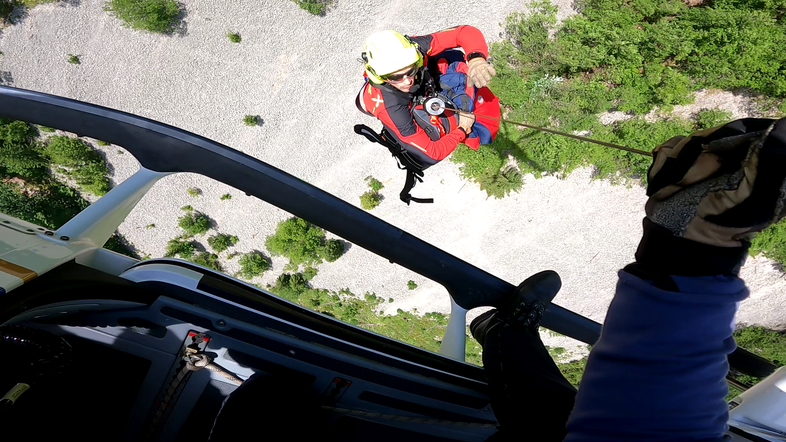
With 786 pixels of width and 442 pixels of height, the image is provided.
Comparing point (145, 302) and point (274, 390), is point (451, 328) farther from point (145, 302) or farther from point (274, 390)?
point (145, 302)

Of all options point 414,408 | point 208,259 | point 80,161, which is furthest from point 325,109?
point 414,408

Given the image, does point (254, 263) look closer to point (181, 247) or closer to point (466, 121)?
point (181, 247)

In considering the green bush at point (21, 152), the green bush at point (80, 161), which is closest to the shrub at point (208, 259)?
the green bush at point (80, 161)

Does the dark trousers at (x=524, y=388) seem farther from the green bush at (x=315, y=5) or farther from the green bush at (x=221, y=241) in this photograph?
the green bush at (x=221, y=241)

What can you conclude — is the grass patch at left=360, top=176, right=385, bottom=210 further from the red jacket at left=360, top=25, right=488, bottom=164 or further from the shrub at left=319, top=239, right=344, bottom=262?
the red jacket at left=360, top=25, right=488, bottom=164

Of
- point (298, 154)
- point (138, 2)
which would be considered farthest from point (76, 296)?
point (138, 2)
